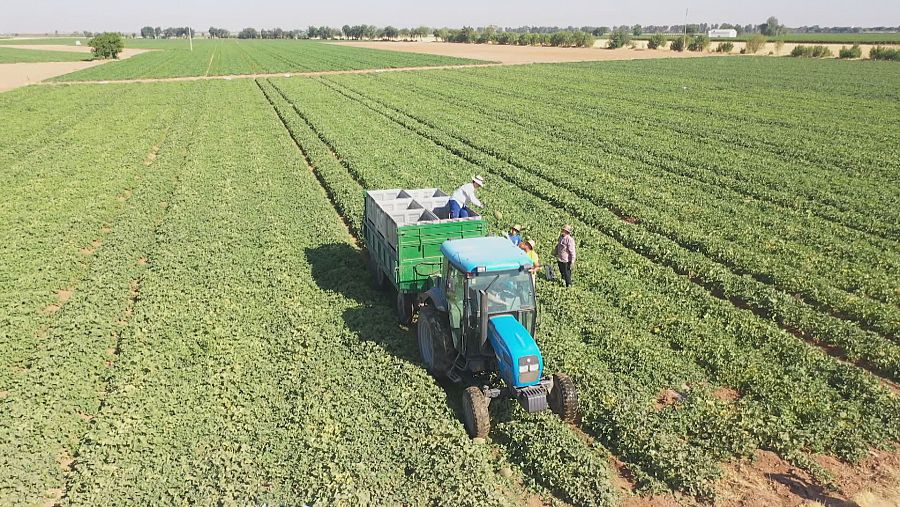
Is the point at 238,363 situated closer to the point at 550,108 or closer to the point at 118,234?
the point at 118,234

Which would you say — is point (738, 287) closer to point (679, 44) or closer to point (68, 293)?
point (68, 293)

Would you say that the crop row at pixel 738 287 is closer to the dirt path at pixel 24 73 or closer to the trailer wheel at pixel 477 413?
the trailer wheel at pixel 477 413

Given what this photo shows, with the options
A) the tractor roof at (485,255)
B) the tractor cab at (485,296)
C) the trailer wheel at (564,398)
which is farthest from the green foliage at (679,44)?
the trailer wheel at (564,398)

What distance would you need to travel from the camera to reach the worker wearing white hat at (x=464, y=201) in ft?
46.4

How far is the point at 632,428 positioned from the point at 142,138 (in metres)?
33.3

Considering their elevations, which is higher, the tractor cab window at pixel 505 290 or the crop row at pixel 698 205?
the tractor cab window at pixel 505 290

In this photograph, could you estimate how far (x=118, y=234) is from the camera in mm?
18656

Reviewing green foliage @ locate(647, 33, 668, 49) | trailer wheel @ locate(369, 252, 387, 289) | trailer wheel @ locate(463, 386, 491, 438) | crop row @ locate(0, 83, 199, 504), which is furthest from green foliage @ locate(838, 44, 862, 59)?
trailer wheel @ locate(463, 386, 491, 438)

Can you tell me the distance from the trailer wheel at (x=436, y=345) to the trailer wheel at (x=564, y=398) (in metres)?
1.84

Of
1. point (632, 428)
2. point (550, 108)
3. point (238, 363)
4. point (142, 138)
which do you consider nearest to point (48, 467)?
point (238, 363)

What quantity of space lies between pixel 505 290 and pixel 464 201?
16.5 ft

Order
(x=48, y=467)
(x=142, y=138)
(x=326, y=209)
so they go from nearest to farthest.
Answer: (x=48, y=467) → (x=326, y=209) → (x=142, y=138)

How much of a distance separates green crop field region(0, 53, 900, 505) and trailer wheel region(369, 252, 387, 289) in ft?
1.66

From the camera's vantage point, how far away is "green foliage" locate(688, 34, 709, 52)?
367 feet
